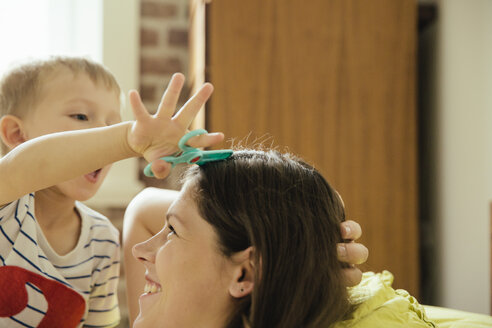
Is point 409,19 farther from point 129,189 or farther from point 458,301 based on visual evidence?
point 129,189

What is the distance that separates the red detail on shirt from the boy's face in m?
0.20

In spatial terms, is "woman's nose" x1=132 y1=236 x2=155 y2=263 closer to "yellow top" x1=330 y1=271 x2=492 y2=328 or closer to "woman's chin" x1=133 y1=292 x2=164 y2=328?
"woman's chin" x1=133 y1=292 x2=164 y2=328

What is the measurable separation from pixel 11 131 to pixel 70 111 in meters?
0.15

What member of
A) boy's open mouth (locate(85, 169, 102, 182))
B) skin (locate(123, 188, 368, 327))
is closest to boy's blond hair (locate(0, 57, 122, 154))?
boy's open mouth (locate(85, 169, 102, 182))

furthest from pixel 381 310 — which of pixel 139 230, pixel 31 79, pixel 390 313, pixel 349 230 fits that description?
pixel 31 79

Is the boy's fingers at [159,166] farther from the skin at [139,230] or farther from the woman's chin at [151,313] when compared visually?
the skin at [139,230]

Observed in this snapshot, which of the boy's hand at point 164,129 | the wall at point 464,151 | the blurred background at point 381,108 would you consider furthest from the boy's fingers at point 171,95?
the wall at point 464,151

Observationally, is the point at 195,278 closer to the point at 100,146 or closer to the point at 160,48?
the point at 100,146

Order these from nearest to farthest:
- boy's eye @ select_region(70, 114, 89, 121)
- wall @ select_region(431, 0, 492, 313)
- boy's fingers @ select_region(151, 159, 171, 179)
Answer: boy's fingers @ select_region(151, 159, 171, 179)
boy's eye @ select_region(70, 114, 89, 121)
wall @ select_region(431, 0, 492, 313)

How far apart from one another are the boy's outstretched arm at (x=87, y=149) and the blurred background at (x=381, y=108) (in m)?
0.94

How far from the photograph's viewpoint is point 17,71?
1225 millimetres

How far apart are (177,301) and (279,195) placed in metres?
0.23

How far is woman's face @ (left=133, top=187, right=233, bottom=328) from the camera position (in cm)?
83

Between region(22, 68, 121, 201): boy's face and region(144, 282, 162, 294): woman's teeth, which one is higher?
region(22, 68, 121, 201): boy's face
